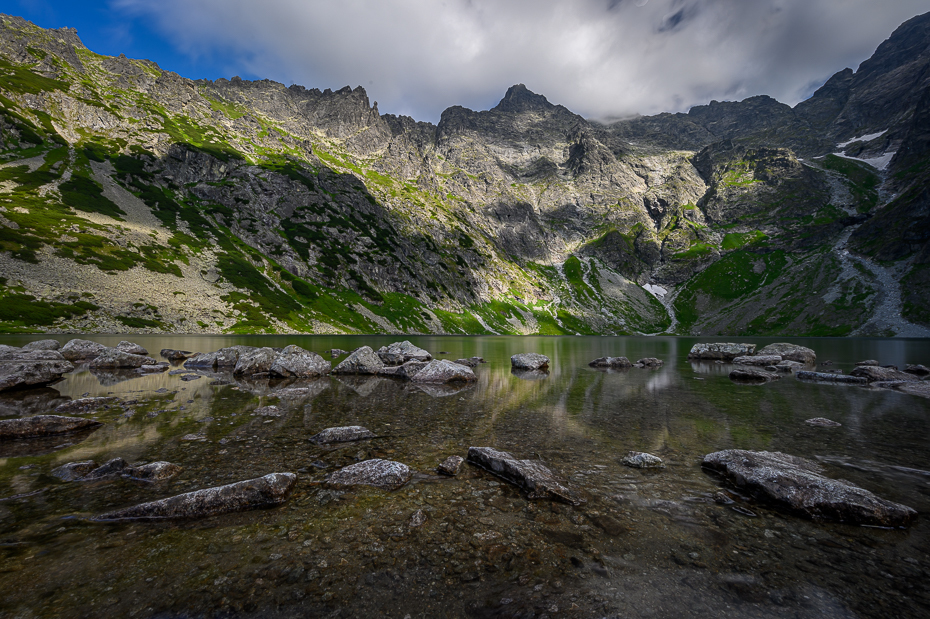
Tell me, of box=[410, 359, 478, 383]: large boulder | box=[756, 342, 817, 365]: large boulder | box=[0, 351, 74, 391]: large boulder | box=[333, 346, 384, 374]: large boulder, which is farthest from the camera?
box=[756, 342, 817, 365]: large boulder

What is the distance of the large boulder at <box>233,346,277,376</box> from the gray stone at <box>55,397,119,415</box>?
11322mm

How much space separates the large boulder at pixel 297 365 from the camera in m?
30.2

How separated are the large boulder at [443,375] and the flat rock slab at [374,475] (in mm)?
18165

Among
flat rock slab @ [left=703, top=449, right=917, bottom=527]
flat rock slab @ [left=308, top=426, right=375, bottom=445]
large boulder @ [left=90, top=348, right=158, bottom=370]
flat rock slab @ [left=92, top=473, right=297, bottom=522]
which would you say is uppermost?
flat rock slab @ [left=703, top=449, right=917, bottom=527]

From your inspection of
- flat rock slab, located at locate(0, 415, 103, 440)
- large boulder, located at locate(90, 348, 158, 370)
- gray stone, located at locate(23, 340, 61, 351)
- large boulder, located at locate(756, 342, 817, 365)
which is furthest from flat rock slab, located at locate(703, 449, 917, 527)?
gray stone, located at locate(23, 340, 61, 351)

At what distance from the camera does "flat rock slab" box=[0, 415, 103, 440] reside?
13.0 meters

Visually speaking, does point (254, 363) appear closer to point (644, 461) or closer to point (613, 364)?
point (644, 461)

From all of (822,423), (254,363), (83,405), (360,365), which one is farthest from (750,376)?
(83,405)

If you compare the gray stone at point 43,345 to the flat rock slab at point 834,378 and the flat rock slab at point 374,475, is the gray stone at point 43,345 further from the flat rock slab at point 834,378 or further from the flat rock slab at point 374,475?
the flat rock slab at point 834,378

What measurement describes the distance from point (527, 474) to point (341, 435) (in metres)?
7.59

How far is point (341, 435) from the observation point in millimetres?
13828

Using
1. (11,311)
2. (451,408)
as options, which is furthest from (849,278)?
(11,311)

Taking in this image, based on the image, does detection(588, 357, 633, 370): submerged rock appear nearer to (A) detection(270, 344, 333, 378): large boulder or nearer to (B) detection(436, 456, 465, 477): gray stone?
(A) detection(270, 344, 333, 378): large boulder

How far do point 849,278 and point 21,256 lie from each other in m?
306
